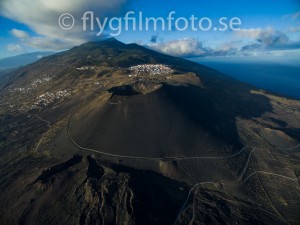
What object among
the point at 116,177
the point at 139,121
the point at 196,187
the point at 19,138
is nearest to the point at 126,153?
the point at 116,177

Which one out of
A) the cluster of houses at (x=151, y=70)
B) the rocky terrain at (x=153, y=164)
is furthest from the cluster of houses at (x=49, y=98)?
the cluster of houses at (x=151, y=70)

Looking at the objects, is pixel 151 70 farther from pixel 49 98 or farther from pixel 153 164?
pixel 153 164

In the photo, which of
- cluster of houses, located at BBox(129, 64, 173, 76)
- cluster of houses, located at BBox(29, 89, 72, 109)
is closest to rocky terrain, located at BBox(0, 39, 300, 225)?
cluster of houses, located at BBox(29, 89, 72, 109)

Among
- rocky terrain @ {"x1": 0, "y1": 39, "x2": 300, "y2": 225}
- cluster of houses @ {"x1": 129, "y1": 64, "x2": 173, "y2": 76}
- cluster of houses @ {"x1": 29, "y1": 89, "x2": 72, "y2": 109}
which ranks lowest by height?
cluster of houses @ {"x1": 29, "y1": 89, "x2": 72, "y2": 109}

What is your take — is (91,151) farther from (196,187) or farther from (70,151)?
(196,187)

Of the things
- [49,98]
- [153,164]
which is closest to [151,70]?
[49,98]

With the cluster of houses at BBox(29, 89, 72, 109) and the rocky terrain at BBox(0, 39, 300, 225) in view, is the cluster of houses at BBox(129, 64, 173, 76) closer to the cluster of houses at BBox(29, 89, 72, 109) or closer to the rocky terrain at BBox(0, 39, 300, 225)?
the cluster of houses at BBox(29, 89, 72, 109)

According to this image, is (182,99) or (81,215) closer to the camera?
(81,215)

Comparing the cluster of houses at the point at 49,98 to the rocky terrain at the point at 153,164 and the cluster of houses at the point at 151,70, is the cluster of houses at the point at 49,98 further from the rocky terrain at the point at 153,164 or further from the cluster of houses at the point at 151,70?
the cluster of houses at the point at 151,70
